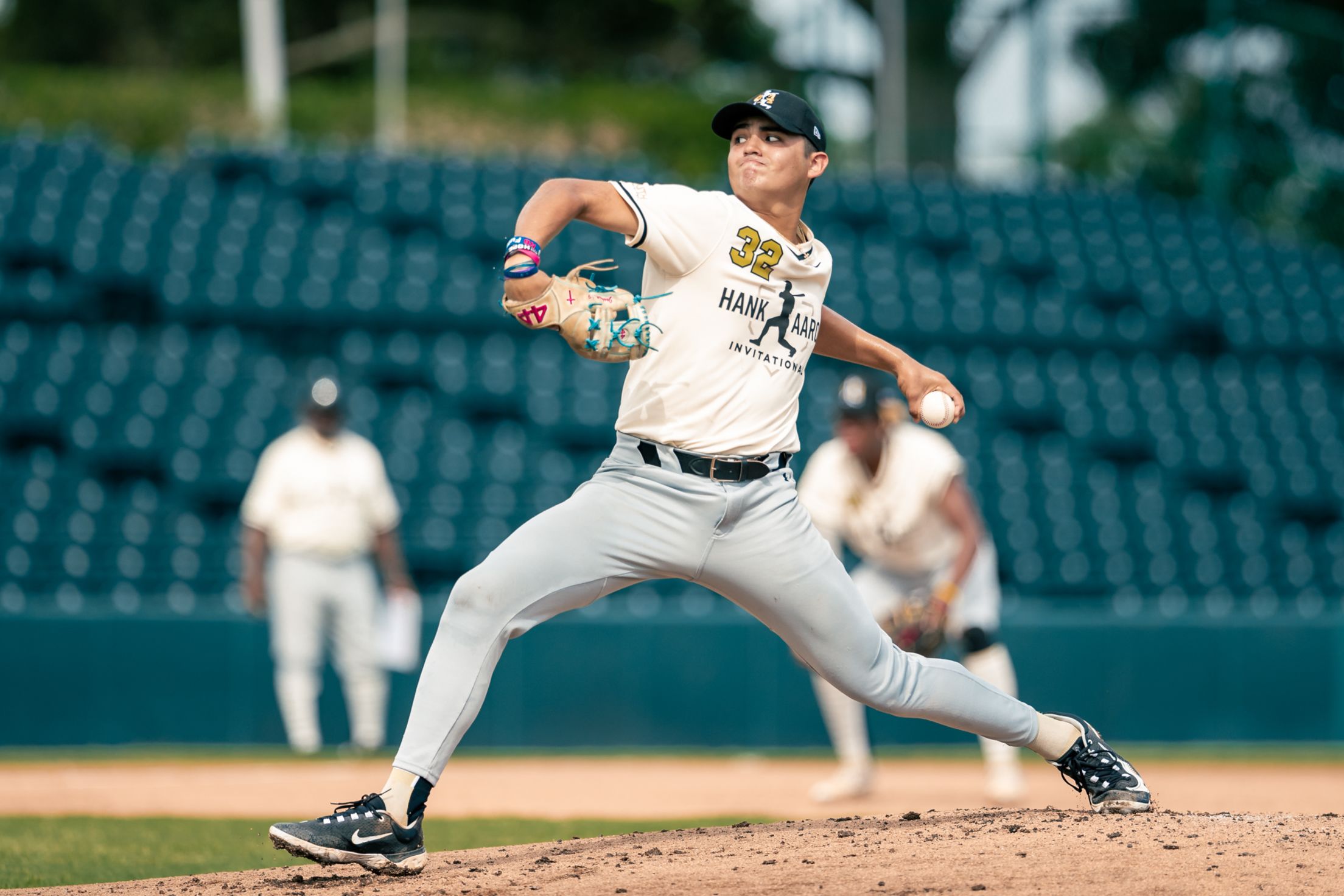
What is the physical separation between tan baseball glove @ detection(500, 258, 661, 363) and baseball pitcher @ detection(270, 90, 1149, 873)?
5.1 inches

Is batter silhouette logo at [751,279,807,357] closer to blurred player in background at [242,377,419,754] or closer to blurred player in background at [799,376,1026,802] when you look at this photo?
blurred player in background at [799,376,1026,802]

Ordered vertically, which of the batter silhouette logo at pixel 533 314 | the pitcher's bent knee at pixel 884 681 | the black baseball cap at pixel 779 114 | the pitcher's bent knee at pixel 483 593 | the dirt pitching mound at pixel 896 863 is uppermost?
the black baseball cap at pixel 779 114

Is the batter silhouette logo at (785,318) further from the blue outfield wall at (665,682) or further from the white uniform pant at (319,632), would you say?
the blue outfield wall at (665,682)

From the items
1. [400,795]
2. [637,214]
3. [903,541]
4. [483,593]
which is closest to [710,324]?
[637,214]

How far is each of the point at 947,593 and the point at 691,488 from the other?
2.79 metres

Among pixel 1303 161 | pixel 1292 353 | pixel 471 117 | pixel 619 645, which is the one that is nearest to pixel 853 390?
pixel 619 645

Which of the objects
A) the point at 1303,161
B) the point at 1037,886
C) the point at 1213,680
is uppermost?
the point at 1303,161

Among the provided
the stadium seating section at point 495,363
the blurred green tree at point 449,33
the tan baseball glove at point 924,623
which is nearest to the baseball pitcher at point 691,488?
the tan baseball glove at point 924,623

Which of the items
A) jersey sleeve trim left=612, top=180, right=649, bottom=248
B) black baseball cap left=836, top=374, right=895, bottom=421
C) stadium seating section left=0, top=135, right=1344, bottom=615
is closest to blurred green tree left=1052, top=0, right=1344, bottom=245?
stadium seating section left=0, top=135, right=1344, bottom=615

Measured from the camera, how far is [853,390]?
19.6ft

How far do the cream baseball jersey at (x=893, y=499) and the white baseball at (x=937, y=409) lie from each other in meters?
2.38

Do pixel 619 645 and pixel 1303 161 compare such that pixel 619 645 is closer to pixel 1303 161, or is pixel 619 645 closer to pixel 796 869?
pixel 796 869

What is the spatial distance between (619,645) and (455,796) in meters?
2.47

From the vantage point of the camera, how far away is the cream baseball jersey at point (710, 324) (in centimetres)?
352
